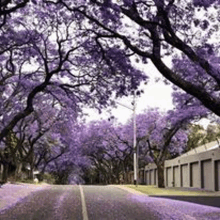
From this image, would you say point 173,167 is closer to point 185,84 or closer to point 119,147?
point 119,147

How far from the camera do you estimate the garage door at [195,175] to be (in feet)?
135

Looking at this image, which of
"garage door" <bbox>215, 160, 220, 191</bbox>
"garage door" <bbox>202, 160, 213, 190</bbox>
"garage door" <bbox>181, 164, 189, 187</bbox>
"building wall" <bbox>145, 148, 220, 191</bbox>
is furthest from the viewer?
"garage door" <bbox>181, 164, 189, 187</bbox>

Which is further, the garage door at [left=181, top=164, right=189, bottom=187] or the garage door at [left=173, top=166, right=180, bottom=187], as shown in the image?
the garage door at [left=173, top=166, right=180, bottom=187]

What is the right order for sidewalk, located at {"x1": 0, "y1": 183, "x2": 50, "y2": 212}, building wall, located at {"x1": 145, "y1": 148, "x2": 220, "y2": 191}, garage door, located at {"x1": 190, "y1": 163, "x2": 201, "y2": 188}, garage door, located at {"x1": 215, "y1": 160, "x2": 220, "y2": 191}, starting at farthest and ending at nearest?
garage door, located at {"x1": 190, "y1": 163, "x2": 201, "y2": 188} < building wall, located at {"x1": 145, "y1": 148, "x2": 220, "y2": 191} < garage door, located at {"x1": 215, "y1": 160, "x2": 220, "y2": 191} < sidewalk, located at {"x1": 0, "y1": 183, "x2": 50, "y2": 212}

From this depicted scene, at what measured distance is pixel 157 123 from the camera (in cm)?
4506

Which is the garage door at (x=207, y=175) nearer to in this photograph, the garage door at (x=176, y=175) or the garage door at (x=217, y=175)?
the garage door at (x=217, y=175)

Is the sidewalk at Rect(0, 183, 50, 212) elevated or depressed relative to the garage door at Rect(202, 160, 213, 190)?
depressed

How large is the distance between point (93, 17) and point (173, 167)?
36.2 m

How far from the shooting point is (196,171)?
137 ft

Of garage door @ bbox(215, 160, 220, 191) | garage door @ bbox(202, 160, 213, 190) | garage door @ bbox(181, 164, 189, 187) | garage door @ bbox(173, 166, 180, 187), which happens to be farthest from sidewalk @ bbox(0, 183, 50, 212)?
garage door @ bbox(173, 166, 180, 187)

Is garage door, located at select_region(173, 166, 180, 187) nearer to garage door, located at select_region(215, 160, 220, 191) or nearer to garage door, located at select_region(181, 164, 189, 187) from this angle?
garage door, located at select_region(181, 164, 189, 187)

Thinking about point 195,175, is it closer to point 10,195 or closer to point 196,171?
point 196,171

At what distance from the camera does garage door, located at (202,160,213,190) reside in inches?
1469

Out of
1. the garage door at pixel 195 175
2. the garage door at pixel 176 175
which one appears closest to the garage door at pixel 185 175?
the garage door at pixel 195 175
